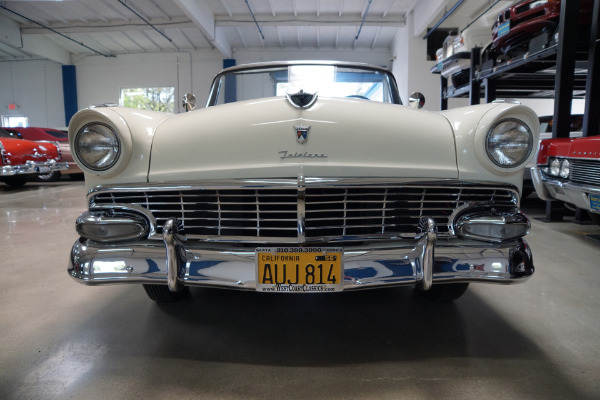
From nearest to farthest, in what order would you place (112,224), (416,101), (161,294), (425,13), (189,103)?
(112,224), (161,294), (416,101), (189,103), (425,13)

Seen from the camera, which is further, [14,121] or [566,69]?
[14,121]

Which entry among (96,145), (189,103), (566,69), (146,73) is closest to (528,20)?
(566,69)

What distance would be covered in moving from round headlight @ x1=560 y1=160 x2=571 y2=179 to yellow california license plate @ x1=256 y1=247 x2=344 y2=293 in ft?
9.01

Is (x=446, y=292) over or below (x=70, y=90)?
below

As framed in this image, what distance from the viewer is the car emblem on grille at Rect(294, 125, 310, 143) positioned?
1450mm

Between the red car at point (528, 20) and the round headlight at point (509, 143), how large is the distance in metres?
3.02

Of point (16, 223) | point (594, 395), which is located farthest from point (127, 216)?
point (16, 223)

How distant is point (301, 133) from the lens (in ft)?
4.78

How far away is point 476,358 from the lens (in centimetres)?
148

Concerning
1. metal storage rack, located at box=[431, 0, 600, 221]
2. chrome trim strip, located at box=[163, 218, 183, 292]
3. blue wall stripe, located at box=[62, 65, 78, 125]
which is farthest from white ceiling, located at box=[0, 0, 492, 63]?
chrome trim strip, located at box=[163, 218, 183, 292]

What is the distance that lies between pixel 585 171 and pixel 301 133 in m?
2.61

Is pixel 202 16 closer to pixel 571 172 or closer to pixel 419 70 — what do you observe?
pixel 419 70

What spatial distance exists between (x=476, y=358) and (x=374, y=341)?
388 mm

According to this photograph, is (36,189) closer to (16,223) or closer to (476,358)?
(16,223)
